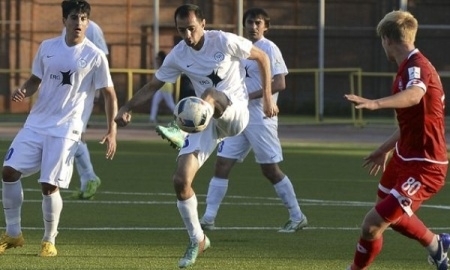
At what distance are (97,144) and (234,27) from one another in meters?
11.8

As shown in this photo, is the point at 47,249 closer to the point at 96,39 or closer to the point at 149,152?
the point at 96,39

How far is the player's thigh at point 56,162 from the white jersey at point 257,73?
9.10ft

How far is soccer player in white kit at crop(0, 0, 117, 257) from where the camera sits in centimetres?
1097

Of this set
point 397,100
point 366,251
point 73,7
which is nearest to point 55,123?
point 73,7

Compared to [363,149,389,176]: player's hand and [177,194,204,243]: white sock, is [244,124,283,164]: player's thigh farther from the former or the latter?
[363,149,389,176]: player's hand

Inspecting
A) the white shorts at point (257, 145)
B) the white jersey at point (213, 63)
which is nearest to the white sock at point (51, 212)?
the white jersey at point (213, 63)

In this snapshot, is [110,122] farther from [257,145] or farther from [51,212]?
[257,145]

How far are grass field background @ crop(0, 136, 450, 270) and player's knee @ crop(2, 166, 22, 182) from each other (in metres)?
0.62

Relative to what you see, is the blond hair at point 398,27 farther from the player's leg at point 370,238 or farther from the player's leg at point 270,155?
the player's leg at point 270,155

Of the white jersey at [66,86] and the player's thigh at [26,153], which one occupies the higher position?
the white jersey at [66,86]

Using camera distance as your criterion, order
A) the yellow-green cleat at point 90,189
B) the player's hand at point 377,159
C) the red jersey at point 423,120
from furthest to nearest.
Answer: the yellow-green cleat at point 90,189, the player's hand at point 377,159, the red jersey at point 423,120

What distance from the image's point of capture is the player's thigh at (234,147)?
1338cm

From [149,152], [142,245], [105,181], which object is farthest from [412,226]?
[149,152]

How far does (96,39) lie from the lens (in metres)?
16.8
